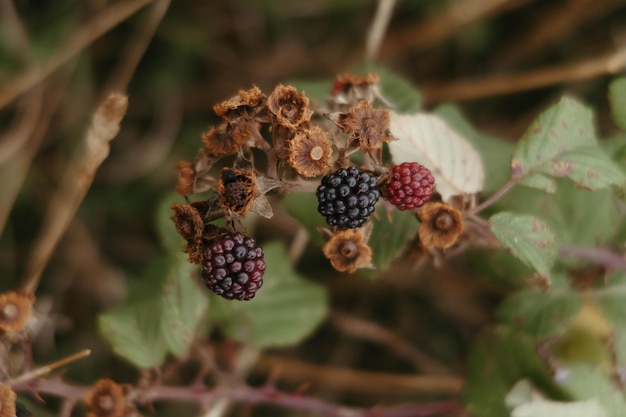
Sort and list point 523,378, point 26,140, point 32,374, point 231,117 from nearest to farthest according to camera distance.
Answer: point 231,117, point 32,374, point 523,378, point 26,140

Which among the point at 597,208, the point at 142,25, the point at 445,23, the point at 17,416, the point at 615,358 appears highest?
the point at 445,23

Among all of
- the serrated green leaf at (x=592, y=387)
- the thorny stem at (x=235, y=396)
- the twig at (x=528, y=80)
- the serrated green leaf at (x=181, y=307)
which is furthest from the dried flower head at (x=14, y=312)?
the twig at (x=528, y=80)

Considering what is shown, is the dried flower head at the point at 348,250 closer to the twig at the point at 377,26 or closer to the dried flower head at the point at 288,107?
the dried flower head at the point at 288,107

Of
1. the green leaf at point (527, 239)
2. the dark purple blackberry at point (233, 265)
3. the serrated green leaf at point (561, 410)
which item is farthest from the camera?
the serrated green leaf at point (561, 410)

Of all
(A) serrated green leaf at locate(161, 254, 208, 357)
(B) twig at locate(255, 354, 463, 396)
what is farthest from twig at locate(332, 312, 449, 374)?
(A) serrated green leaf at locate(161, 254, 208, 357)

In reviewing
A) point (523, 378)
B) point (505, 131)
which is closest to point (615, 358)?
point (523, 378)

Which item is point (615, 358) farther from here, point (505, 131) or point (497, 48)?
point (497, 48)

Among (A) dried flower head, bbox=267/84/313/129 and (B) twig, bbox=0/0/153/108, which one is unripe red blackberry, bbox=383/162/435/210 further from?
(B) twig, bbox=0/0/153/108
